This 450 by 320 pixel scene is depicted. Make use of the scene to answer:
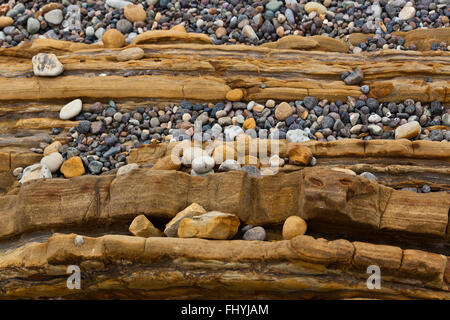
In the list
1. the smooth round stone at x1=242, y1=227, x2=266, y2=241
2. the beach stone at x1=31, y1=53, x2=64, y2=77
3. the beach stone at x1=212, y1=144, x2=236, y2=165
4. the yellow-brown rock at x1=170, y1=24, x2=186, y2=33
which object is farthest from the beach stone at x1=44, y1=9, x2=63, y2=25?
the smooth round stone at x1=242, y1=227, x2=266, y2=241

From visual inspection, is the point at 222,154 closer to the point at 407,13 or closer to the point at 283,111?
the point at 283,111

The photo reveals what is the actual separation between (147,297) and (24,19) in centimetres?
603

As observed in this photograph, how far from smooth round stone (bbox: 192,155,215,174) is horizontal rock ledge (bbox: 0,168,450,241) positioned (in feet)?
0.96

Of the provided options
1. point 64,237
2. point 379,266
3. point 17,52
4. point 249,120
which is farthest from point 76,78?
point 379,266

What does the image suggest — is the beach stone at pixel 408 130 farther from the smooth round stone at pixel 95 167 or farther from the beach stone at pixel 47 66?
the beach stone at pixel 47 66

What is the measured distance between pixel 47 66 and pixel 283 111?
3.16 meters

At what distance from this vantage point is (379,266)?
3.82 m

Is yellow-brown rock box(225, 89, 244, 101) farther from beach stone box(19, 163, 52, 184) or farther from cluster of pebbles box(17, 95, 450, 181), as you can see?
beach stone box(19, 163, 52, 184)

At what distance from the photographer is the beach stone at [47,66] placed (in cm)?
648

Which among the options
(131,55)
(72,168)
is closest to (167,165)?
(72,168)

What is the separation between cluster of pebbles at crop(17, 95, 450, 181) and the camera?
19.0 ft

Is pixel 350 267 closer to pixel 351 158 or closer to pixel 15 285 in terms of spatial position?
pixel 351 158

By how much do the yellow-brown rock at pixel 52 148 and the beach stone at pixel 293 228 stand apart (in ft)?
10.1

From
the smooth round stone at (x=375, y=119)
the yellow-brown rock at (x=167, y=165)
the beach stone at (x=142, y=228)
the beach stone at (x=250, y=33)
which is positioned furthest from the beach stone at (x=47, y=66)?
the smooth round stone at (x=375, y=119)
